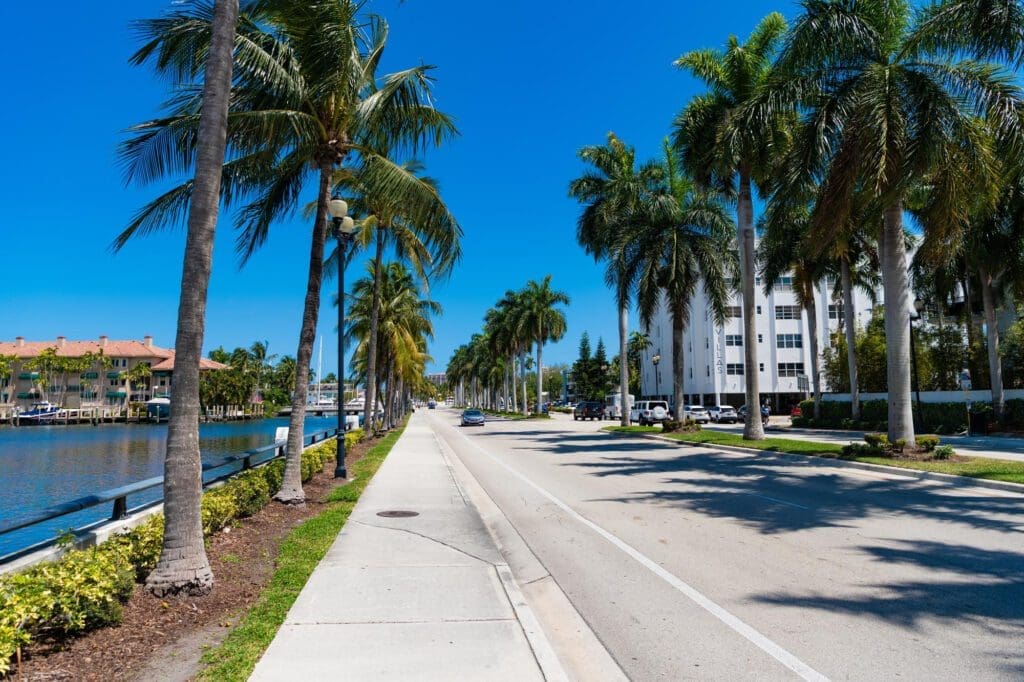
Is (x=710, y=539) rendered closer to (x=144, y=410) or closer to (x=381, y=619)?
(x=381, y=619)

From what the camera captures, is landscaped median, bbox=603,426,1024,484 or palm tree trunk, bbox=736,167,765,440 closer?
landscaped median, bbox=603,426,1024,484

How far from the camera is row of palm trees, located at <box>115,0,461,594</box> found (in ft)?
20.3

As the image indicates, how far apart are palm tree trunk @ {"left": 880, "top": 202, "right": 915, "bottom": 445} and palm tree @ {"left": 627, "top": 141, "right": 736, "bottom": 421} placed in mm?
13419

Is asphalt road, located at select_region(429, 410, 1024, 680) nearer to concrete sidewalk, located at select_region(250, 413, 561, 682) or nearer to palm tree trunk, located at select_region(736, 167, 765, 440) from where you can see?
concrete sidewalk, located at select_region(250, 413, 561, 682)

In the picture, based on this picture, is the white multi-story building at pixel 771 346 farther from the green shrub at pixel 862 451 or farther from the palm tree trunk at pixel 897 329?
the green shrub at pixel 862 451

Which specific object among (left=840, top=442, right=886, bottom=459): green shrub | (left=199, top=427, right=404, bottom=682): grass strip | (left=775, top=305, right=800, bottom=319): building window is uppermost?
(left=775, top=305, right=800, bottom=319): building window

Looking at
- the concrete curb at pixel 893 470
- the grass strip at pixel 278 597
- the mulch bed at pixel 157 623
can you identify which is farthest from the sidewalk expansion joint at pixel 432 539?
the concrete curb at pixel 893 470

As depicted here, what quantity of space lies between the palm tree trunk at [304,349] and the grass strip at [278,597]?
35.2 inches

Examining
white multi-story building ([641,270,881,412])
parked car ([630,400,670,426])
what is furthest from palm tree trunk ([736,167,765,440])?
white multi-story building ([641,270,881,412])

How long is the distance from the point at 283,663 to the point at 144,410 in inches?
4229

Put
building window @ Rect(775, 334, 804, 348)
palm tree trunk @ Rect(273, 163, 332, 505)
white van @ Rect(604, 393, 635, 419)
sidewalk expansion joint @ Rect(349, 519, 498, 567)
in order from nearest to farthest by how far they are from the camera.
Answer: sidewalk expansion joint @ Rect(349, 519, 498, 567) → palm tree trunk @ Rect(273, 163, 332, 505) → white van @ Rect(604, 393, 635, 419) → building window @ Rect(775, 334, 804, 348)

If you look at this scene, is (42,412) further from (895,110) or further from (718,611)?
(718,611)

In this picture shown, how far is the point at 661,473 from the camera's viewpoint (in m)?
16.8

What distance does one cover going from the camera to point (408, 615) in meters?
5.49
